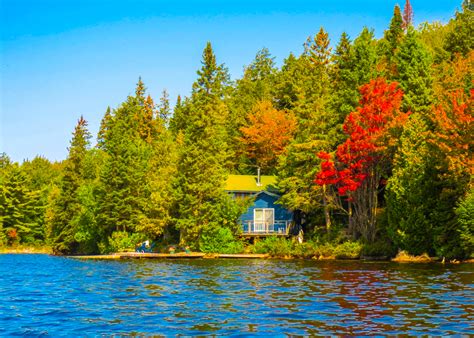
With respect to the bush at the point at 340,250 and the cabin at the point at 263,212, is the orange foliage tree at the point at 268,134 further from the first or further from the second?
the bush at the point at 340,250

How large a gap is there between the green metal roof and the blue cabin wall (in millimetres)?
1006

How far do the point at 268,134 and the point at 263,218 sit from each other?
1360 cm

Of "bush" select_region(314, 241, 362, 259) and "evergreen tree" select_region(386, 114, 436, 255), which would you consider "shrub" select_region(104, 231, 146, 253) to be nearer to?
"bush" select_region(314, 241, 362, 259)

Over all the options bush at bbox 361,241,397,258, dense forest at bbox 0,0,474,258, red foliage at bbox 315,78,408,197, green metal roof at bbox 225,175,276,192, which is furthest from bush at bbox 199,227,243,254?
bush at bbox 361,241,397,258

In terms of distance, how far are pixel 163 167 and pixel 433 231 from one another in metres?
35.3

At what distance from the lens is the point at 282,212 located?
6247cm

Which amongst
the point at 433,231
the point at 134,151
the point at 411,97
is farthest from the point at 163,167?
the point at 433,231

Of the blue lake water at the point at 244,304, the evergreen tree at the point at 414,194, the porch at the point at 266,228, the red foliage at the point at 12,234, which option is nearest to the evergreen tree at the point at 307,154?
the porch at the point at 266,228

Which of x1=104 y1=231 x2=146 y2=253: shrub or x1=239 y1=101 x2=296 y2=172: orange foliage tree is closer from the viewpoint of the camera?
x1=104 y1=231 x2=146 y2=253: shrub

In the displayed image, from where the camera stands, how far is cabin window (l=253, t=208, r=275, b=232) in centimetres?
6172

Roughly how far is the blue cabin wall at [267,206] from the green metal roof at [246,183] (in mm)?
1006

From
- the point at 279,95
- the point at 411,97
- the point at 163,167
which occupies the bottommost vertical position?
the point at 163,167

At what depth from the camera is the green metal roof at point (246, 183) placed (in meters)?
62.9

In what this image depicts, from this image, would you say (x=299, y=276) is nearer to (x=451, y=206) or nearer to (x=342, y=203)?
(x=451, y=206)
